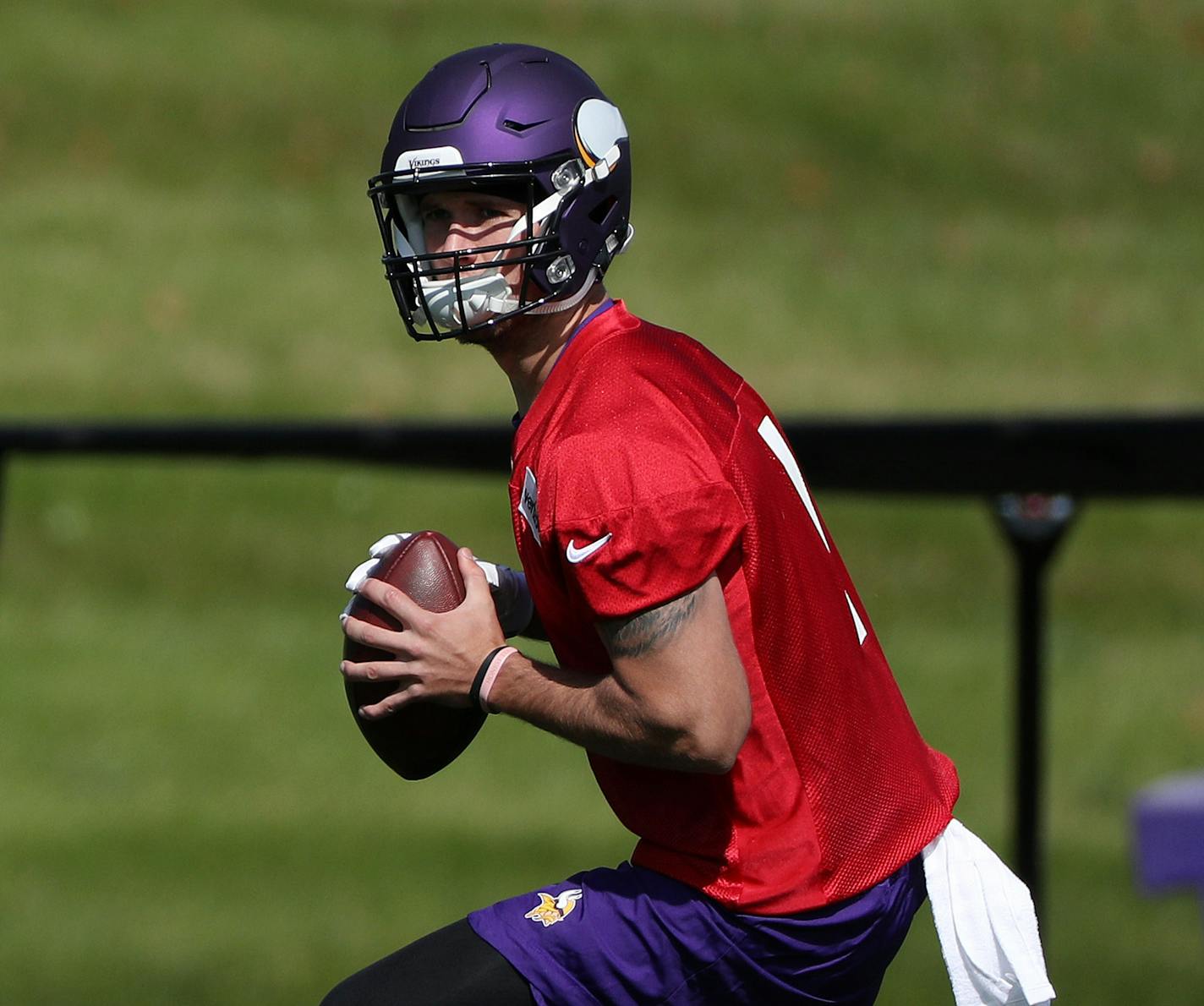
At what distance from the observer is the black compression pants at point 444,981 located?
3.30 metres

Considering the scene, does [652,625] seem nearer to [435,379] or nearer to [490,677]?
[490,677]

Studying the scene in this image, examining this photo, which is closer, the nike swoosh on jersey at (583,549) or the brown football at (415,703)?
the nike swoosh on jersey at (583,549)

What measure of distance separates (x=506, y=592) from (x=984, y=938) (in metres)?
1.20

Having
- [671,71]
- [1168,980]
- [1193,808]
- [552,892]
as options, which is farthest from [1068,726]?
[671,71]

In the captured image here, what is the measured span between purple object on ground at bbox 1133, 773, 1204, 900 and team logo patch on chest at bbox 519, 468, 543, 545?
12.2 feet

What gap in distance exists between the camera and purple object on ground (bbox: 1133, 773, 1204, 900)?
6293 millimetres

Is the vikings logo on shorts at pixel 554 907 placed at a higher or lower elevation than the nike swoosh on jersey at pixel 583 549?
lower

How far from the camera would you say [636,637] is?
303 cm

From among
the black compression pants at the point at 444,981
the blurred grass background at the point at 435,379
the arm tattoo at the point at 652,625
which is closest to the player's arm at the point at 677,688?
the arm tattoo at the point at 652,625

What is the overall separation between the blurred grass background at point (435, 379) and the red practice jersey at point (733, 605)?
412cm

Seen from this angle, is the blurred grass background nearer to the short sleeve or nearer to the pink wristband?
the pink wristband

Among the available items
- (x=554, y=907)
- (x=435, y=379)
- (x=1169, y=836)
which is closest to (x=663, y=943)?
(x=554, y=907)

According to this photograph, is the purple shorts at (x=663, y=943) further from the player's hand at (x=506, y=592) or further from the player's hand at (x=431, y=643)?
the player's hand at (x=506, y=592)

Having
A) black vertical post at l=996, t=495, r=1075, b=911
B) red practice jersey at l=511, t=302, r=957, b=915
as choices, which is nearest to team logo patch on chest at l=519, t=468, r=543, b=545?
red practice jersey at l=511, t=302, r=957, b=915
